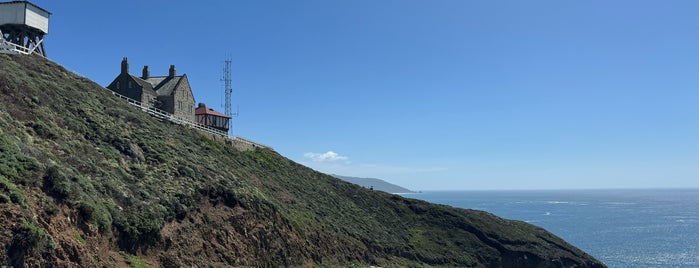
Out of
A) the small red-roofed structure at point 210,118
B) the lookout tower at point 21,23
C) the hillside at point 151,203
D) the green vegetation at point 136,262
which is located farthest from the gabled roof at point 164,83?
the green vegetation at point 136,262

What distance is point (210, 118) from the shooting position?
207 feet

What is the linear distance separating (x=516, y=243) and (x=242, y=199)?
38873 millimetres

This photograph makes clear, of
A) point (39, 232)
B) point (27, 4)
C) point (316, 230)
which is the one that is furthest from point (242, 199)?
point (27, 4)

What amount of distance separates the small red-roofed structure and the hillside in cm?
1162

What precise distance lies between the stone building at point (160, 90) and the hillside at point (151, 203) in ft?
30.7

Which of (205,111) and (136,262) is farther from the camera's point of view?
(205,111)

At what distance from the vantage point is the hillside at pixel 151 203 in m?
17.8

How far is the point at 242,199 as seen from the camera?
3209 cm

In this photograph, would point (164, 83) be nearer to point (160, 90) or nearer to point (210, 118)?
point (160, 90)

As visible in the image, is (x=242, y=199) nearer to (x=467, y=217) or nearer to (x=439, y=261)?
(x=439, y=261)

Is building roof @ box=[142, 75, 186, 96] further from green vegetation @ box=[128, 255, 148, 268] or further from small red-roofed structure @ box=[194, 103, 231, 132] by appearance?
green vegetation @ box=[128, 255, 148, 268]

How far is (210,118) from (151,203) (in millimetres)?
40229

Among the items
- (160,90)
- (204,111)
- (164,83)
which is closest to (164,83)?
(164,83)

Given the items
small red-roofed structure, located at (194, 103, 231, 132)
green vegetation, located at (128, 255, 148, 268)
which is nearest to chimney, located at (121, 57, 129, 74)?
small red-roofed structure, located at (194, 103, 231, 132)
